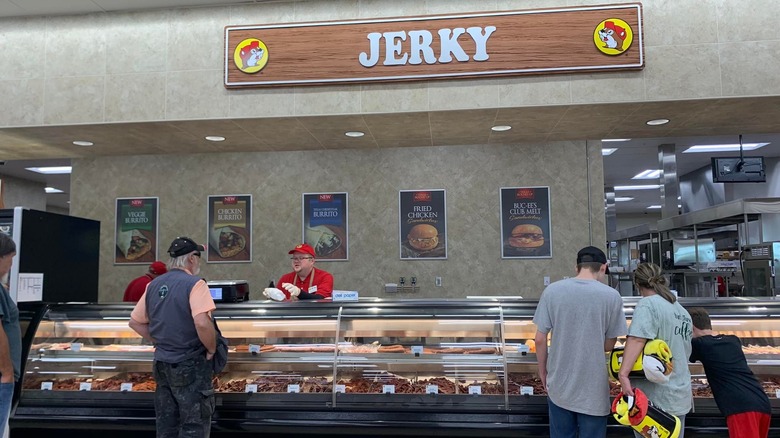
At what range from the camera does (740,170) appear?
756 centimetres

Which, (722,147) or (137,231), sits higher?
(722,147)

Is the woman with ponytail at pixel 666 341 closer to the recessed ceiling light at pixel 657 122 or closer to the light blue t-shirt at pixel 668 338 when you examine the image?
the light blue t-shirt at pixel 668 338

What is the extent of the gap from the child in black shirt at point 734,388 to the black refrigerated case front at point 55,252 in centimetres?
446

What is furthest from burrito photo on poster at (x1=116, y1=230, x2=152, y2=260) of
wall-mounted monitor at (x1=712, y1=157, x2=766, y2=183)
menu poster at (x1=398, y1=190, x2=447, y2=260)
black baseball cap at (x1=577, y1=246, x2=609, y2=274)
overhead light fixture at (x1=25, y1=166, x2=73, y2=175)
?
wall-mounted monitor at (x1=712, y1=157, x2=766, y2=183)

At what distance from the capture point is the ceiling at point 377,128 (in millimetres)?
Answer: 4973

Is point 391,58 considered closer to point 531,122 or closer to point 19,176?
point 531,122

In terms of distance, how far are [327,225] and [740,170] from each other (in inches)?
225

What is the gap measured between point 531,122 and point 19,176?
10293 millimetres

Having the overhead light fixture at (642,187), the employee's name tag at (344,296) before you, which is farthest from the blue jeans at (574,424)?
the overhead light fixture at (642,187)

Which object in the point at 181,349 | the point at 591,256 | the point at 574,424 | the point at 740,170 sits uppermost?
the point at 740,170

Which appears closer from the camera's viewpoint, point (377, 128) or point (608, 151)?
point (377, 128)

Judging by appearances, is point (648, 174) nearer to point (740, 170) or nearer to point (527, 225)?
point (740, 170)

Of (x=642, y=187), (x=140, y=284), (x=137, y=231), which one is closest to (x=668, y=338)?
(x=140, y=284)

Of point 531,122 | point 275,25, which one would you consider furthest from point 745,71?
point 275,25
